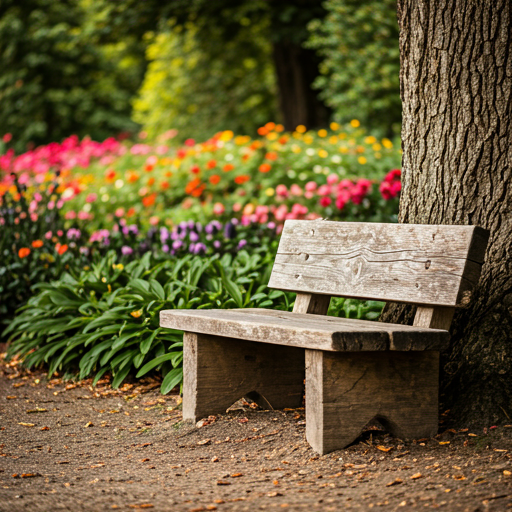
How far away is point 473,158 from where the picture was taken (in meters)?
3.02

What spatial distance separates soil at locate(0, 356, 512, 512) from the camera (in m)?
2.23

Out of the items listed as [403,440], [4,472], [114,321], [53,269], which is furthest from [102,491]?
[53,269]

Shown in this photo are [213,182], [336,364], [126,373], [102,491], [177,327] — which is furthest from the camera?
[213,182]

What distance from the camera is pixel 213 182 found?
7.20 m

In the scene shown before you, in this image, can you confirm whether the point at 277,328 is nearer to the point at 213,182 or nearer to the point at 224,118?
the point at 213,182

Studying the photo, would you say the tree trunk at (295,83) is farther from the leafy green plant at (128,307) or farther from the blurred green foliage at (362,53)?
the leafy green plant at (128,307)

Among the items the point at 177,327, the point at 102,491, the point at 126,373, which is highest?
the point at 177,327

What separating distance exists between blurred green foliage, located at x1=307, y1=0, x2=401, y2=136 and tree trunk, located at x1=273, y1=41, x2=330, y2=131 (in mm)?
1373

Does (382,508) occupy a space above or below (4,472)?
above

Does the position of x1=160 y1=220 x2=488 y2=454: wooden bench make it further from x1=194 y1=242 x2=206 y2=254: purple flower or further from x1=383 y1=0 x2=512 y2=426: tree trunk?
x1=194 y1=242 x2=206 y2=254: purple flower

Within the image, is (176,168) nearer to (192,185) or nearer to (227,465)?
(192,185)

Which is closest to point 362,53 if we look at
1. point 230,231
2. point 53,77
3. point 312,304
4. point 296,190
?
point 296,190

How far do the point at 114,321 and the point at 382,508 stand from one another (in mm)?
2453

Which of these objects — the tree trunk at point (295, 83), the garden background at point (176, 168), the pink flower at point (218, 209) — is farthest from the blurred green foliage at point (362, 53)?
the pink flower at point (218, 209)
